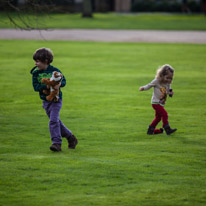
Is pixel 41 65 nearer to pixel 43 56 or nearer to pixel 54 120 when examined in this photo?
pixel 43 56

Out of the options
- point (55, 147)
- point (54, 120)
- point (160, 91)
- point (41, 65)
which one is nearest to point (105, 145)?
point (55, 147)

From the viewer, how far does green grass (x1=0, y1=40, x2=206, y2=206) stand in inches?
208

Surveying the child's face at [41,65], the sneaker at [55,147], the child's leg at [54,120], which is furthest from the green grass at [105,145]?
the child's face at [41,65]

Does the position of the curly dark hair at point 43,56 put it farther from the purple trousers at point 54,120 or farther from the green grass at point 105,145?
the green grass at point 105,145

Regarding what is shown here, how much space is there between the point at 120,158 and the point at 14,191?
5.75 feet

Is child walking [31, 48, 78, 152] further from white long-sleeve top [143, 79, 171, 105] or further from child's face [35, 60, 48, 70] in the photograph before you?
white long-sleeve top [143, 79, 171, 105]

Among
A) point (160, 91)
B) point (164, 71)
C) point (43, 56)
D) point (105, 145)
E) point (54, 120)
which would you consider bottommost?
point (105, 145)

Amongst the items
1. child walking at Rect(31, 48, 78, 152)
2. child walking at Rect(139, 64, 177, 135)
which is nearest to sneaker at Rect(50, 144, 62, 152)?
child walking at Rect(31, 48, 78, 152)

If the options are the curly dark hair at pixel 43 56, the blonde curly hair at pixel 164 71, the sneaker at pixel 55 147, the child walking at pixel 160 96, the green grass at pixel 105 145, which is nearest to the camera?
the green grass at pixel 105 145

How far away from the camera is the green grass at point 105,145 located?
529cm

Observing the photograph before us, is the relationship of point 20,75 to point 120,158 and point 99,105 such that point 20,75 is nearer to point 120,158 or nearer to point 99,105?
point 99,105

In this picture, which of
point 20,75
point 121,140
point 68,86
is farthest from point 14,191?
point 20,75

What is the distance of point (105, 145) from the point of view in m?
7.46

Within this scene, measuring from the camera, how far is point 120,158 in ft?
21.7
